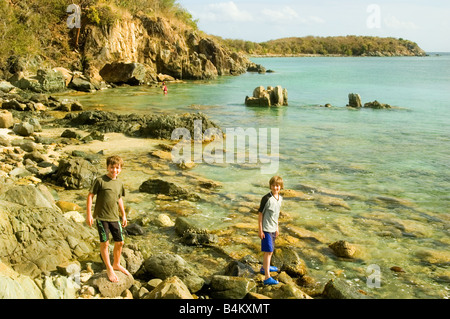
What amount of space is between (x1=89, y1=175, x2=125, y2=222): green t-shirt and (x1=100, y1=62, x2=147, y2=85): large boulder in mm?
37468

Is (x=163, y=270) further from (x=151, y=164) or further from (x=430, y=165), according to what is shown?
(x=430, y=165)

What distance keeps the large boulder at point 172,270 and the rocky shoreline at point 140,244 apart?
0.05 feet

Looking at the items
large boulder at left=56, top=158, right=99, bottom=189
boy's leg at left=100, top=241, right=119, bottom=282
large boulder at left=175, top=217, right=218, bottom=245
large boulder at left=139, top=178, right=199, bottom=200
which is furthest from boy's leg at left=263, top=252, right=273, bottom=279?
large boulder at left=56, top=158, right=99, bottom=189

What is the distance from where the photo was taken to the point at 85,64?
42.4 m

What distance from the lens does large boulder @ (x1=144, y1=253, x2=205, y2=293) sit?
5.54 m

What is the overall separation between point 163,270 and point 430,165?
12402 mm

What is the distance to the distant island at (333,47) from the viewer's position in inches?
6457

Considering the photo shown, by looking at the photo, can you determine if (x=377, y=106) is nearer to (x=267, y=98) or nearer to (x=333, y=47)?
(x=267, y=98)

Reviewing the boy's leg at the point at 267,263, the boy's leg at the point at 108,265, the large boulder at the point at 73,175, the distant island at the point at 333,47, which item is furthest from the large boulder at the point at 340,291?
the distant island at the point at 333,47

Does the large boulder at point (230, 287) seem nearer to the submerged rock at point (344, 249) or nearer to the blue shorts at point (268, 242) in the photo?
the blue shorts at point (268, 242)

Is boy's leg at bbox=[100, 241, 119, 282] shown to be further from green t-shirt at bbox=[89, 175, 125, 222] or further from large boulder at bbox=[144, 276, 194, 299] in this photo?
large boulder at bbox=[144, 276, 194, 299]

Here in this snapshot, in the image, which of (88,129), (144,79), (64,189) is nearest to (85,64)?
(144,79)

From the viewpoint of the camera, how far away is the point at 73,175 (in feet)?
33.8

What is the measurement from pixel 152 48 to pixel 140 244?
153 feet
